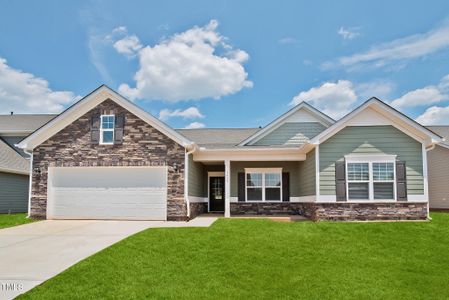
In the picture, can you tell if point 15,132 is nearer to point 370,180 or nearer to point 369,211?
point 370,180

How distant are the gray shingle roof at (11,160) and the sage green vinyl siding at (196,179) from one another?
34.0 feet

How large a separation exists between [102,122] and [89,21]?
4.08m

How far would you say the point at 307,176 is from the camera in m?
16.1

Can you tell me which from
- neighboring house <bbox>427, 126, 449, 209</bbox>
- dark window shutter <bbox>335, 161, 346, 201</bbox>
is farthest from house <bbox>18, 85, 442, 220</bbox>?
neighboring house <bbox>427, 126, 449, 209</bbox>

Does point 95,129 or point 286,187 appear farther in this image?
point 286,187

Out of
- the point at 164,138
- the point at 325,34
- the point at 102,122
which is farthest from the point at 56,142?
the point at 325,34

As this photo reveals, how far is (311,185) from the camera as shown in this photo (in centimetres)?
1527

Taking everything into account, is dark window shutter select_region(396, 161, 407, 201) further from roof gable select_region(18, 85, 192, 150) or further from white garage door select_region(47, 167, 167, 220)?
white garage door select_region(47, 167, 167, 220)

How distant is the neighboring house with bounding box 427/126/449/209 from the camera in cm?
2016

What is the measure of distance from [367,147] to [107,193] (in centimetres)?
1079

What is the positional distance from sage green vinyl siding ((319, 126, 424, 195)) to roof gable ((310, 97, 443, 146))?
185 mm

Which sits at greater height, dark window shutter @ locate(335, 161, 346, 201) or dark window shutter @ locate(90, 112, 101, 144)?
dark window shutter @ locate(90, 112, 101, 144)

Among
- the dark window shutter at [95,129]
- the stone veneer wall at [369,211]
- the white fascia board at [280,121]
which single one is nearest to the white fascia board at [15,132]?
the dark window shutter at [95,129]

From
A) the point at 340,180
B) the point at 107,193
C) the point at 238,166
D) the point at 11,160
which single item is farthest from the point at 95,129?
the point at 340,180
